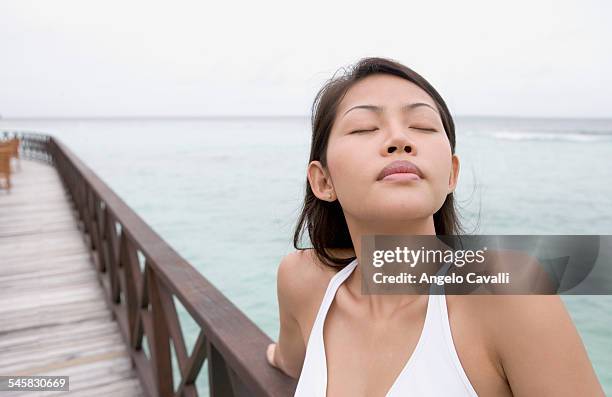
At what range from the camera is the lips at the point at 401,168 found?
0.78m

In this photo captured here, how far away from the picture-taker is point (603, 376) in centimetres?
684

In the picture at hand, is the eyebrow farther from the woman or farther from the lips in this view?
the lips

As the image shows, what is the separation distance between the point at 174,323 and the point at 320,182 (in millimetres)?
1421

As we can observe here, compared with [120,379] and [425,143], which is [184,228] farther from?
[425,143]

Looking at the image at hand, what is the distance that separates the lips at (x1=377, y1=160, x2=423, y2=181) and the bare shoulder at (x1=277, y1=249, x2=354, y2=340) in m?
0.35

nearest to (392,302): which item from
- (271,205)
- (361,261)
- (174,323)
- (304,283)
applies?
(361,261)

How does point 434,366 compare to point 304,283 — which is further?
point 304,283

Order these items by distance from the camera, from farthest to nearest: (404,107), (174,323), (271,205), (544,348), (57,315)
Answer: (271,205) < (57,315) < (174,323) < (404,107) < (544,348)

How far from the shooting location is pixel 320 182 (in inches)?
39.5

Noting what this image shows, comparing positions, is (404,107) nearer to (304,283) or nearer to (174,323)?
(304,283)

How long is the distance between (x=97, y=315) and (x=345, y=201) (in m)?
3.76

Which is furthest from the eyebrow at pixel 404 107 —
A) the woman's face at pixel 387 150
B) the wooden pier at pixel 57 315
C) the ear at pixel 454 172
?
the wooden pier at pixel 57 315

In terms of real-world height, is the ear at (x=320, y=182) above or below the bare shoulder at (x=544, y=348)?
above

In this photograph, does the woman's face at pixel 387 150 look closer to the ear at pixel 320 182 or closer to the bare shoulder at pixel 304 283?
the ear at pixel 320 182
